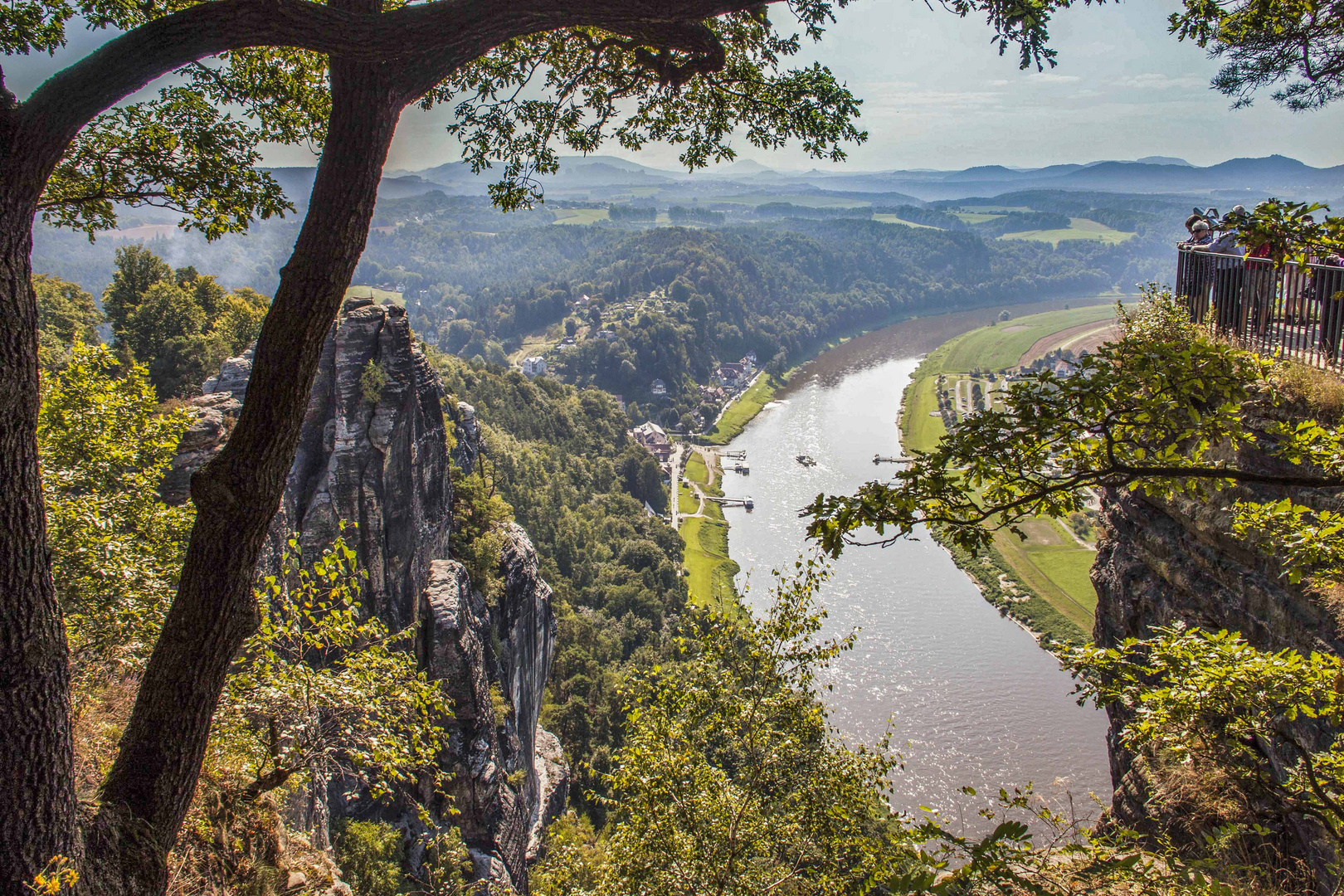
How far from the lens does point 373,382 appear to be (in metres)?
17.0

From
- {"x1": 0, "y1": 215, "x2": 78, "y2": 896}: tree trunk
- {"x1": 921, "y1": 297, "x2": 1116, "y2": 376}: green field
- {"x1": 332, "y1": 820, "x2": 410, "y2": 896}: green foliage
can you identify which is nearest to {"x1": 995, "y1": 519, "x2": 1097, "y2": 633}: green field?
{"x1": 332, "y1": 820, "x2": 410, "y2": 896}: green foliage

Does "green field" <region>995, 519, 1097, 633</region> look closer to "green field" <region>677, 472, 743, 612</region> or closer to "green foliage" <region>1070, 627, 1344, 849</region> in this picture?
"green field" <region>677, 472, 743, 612</region>

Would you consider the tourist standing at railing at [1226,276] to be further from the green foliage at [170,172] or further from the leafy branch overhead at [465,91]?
the green foliage at [170,172]

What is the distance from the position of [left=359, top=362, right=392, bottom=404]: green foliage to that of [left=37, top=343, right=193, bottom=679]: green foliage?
5.74 meters

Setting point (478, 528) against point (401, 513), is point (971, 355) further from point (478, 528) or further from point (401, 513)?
point (401, 513)

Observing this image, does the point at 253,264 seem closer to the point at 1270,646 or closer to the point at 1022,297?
the point at 1022,297

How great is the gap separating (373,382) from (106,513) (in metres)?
8.67

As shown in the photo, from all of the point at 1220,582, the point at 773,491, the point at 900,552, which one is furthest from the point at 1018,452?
the point at 773,491

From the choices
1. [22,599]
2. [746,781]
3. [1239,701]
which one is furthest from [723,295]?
[22,599]

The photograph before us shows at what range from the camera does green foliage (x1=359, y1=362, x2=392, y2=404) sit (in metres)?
16.9

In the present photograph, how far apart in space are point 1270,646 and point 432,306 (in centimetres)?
19411

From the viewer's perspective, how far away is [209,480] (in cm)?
357

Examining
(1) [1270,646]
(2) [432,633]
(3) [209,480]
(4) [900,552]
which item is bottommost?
(4) [900,552]

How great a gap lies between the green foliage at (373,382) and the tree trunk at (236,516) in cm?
1407
